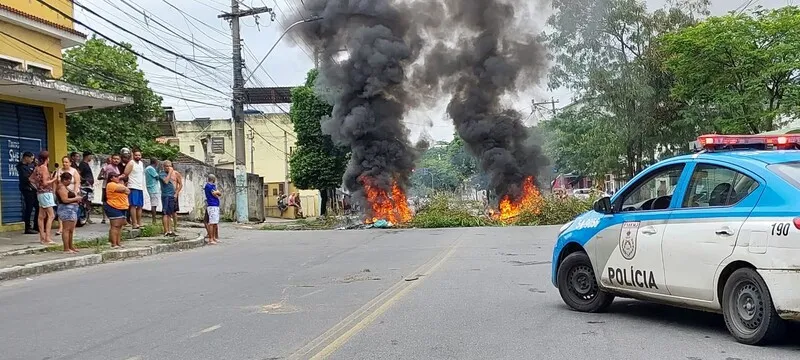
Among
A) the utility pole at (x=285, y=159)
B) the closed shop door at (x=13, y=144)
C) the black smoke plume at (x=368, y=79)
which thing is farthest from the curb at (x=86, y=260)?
the utility pole at (x=285, y=159)

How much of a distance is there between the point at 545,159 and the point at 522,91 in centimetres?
295

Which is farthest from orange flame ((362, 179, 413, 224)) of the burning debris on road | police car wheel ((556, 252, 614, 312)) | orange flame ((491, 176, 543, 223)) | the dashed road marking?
the dashed road marking

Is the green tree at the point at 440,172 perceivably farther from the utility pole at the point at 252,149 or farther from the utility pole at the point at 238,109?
the utility pole at the point at 238,109

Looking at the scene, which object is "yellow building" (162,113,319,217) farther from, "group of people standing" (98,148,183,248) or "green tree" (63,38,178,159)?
"group of people standing" (98,148,183,248)

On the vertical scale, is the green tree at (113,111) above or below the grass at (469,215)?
above

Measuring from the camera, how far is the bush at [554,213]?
80.9 feet

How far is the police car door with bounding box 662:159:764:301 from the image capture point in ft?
17.8

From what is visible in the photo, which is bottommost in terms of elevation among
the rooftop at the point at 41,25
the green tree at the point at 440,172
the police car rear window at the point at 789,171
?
the police car rear window at the point at 789,171

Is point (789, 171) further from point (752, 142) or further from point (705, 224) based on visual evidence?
point (752, 142)

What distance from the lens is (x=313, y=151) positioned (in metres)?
39.6

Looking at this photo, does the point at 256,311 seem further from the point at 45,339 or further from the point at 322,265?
the point at 322,265

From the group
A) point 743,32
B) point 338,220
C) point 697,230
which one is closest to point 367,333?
point 697,230

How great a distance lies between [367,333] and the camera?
248 inches

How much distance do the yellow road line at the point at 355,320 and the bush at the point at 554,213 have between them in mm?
14747
